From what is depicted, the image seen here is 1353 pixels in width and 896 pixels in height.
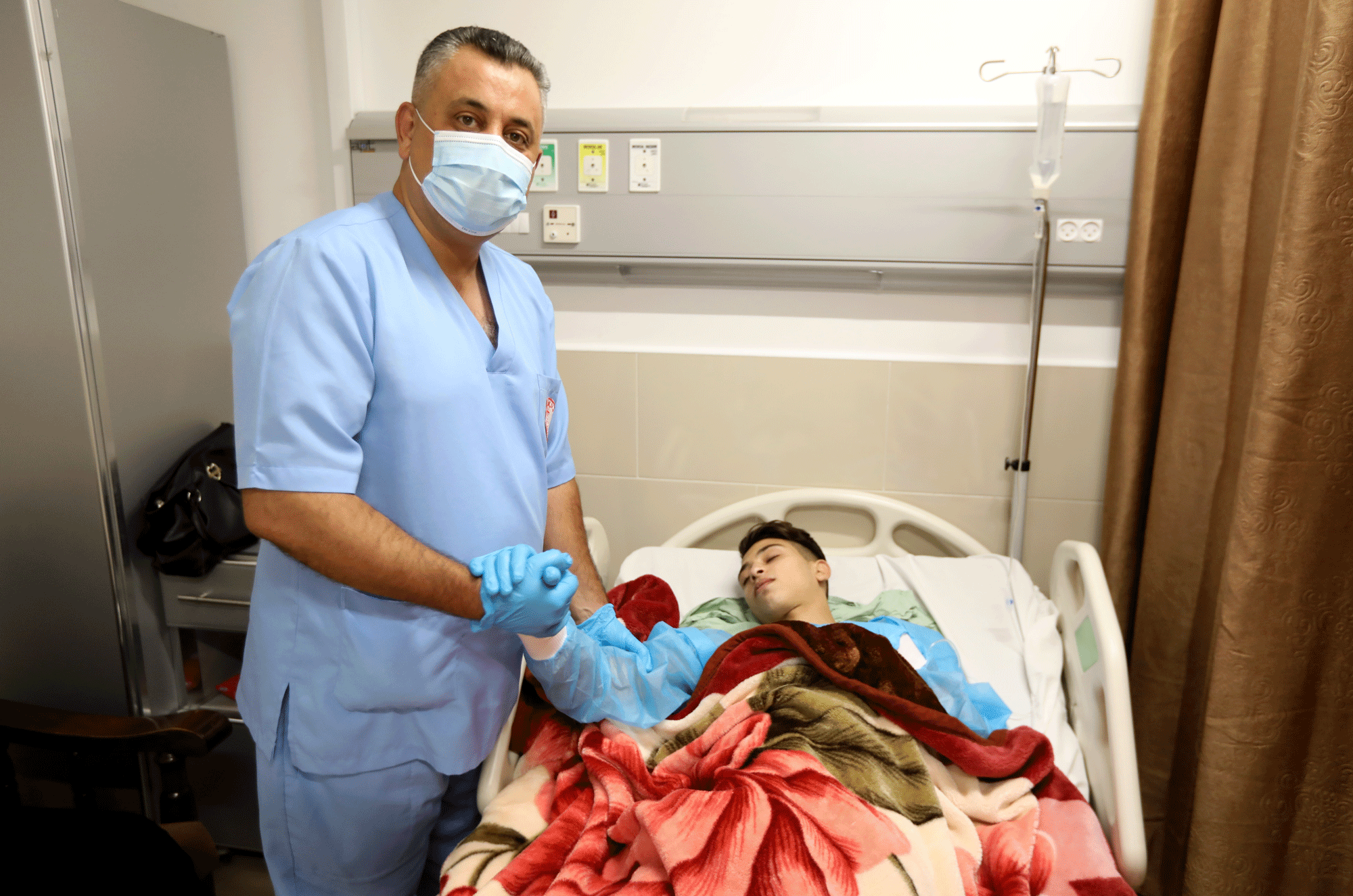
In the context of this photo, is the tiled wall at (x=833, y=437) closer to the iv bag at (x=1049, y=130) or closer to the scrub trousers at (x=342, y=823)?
the iv bag at (x=1049, y=130)

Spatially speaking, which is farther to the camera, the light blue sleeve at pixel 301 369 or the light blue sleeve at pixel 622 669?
the light blue sleeve at pixel 622 669

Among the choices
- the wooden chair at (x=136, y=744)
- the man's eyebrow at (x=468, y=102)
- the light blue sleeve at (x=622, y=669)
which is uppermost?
the man's eyebrow at (x=468, y=102)

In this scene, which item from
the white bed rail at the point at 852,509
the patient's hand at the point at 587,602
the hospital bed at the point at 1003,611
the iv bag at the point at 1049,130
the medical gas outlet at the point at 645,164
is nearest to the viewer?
the hospital bed at the point at 1003,611

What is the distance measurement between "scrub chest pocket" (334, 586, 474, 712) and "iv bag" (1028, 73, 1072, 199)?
1.52 meters

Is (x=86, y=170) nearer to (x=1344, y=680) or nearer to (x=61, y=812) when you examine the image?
(x=61, y=812)

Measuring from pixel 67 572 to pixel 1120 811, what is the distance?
233 centimetres

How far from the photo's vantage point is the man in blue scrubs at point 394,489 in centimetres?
120

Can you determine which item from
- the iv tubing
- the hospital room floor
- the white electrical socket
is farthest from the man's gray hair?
the hospital room floor

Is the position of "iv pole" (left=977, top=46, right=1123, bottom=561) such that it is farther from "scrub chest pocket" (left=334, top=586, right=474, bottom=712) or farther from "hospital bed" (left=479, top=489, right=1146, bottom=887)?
"scrub chest pocket" (left=334, top=586, right=474, bottom=712)

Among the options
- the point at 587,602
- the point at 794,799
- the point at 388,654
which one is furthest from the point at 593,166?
the point at 794,799

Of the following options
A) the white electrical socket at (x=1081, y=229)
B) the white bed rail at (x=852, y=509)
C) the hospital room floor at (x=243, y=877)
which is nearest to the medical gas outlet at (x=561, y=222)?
→ the white bed rail at (x=852, y=509)

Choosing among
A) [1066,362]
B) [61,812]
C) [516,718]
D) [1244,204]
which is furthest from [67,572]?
[1244,204]

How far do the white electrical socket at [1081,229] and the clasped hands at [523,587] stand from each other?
1.54 metres

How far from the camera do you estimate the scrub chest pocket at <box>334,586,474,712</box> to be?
50.7 inches
